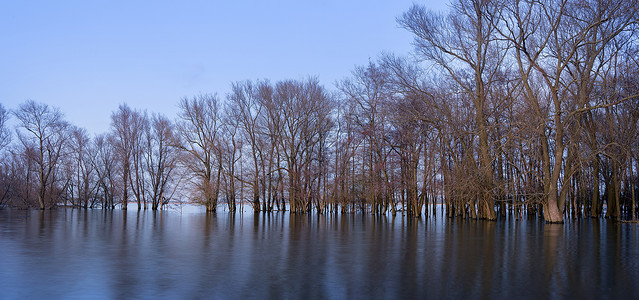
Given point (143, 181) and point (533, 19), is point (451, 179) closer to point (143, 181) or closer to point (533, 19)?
point (533, 19)

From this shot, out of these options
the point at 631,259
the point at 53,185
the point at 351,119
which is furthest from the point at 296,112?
the point at 631,259

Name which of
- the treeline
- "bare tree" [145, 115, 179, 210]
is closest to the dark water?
the treeline

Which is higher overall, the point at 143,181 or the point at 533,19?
the point at 533,19

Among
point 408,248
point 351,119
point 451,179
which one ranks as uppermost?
point 351,119

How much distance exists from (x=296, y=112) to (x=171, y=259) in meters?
31.4

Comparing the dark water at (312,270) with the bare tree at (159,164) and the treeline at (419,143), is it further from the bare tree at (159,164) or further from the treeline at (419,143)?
the bare tree at (159,164)

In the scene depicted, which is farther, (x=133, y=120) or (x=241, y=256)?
(x=133, y=120)

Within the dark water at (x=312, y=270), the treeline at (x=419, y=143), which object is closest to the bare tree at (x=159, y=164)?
the treeline at (x=419, y=143)

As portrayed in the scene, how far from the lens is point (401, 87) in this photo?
27938 mm

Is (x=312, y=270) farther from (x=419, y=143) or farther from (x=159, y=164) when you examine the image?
(x=159, y=164)

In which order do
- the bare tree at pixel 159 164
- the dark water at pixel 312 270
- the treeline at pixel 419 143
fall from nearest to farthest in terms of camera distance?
the dark water at pixel 312 270
the treeline at pixel 419 143
the bare tree at pixel 159 164

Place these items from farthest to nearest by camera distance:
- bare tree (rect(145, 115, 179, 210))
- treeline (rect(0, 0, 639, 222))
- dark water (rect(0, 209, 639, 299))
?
bare tree (rect(145, 115, 179, 210)), treeline (rect(0, 0, 639, 222)), dark water (rect(0, 209, 639, 299))

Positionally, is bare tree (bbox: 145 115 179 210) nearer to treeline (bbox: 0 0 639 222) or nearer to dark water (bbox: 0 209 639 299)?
treeline (bbox: 0 0 639 222)

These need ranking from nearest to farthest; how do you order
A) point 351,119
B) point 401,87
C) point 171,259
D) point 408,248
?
1. point 171,259
2. point 408,248
3. point 401,87
4. point 351,119
